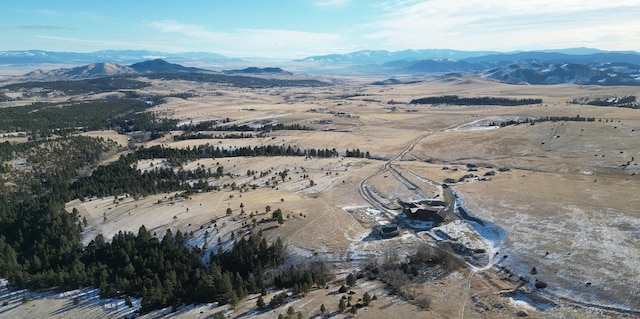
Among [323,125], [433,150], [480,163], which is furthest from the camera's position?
[323,125]

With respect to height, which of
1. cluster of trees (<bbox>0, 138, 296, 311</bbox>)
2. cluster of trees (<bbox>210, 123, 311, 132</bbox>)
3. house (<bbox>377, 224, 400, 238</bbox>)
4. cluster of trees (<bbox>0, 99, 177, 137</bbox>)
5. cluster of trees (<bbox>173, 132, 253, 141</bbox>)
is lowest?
cluster of trees (<bbox>0, 138, 296, 311</bbox>)

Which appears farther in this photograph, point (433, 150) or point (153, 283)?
point (433, 150)

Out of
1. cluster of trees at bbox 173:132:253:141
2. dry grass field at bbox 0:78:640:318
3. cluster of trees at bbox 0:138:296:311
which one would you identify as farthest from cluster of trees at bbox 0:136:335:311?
cluster of trees at bbox 173:132:253:141

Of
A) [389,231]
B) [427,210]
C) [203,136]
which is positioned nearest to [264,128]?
[203,136]

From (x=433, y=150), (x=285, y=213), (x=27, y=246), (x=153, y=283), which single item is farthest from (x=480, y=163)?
(x=27, y=246)

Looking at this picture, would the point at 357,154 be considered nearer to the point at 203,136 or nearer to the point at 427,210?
the point at 427,210

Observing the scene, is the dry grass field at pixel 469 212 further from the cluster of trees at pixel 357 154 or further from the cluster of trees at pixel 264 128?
the cluster of trees at pixel 264 128

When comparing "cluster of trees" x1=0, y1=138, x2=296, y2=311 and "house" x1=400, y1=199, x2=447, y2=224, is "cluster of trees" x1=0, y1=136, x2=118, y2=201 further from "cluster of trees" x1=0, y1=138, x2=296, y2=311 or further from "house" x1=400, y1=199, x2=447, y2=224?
"house" x1=400, y1=199, x2=447, y2=224

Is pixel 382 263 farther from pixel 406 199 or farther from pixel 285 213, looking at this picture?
pixel 406 199
